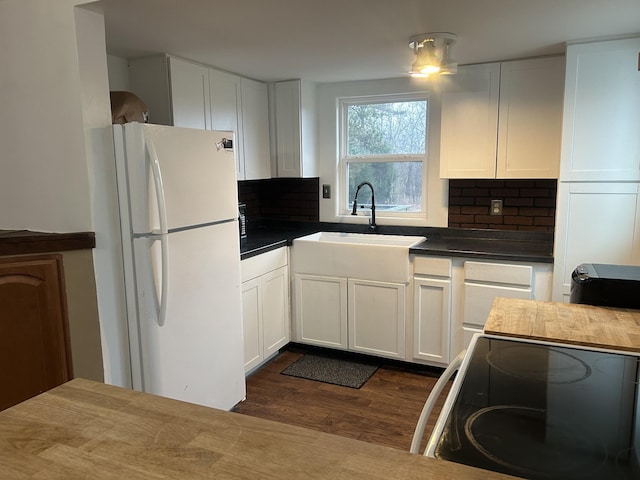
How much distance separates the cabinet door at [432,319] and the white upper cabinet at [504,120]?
784 mm

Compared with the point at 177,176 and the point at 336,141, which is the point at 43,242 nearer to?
the point at 177,176

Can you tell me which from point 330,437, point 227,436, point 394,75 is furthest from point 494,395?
point 394,75

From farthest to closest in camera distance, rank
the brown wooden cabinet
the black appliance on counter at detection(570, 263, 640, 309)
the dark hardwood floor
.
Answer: the dark hardwood floor < the brown wooden cabinet < the black appliance on counter at detection(570, 263, 640, 309)

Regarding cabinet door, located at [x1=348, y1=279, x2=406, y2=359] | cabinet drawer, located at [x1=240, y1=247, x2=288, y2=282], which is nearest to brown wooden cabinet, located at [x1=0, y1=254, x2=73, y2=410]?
cabinet drawer, located at [x1=240, y1=247, x2=288, y2=282]

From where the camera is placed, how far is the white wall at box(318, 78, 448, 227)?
3590mm

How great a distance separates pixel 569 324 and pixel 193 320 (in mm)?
1673

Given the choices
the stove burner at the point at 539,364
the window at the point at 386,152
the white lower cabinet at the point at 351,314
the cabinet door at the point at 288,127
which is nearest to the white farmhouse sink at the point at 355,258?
the white lower cabinet at the point at 351,314

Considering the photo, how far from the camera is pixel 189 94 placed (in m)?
2.98

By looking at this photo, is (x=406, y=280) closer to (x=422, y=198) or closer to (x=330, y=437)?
(x=422, y=198)

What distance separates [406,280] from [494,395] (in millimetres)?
2109

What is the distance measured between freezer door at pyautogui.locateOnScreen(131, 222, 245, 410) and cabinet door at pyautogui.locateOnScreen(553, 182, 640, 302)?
1848 millimetres

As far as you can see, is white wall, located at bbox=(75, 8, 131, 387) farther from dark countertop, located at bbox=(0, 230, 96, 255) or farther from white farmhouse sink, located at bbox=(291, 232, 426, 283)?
white farmhouse sink, located at bbox=(291, 232, 426, 283)

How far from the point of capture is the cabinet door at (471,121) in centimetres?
316

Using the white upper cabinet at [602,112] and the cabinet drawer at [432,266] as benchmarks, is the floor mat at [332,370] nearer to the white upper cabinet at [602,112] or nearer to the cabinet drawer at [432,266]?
the cabinet drawer at [432,266]
